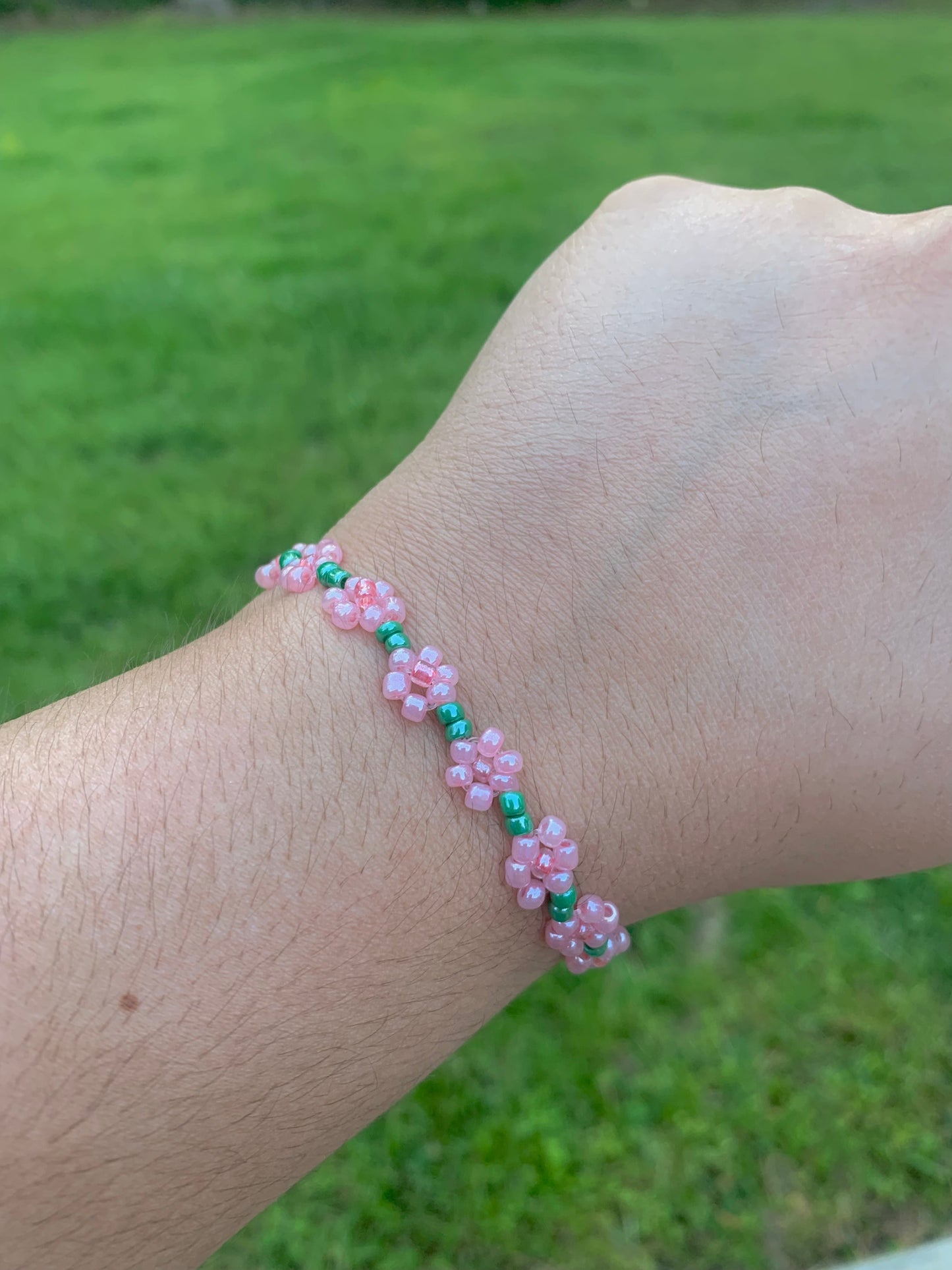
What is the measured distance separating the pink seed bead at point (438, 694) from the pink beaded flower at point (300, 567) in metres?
0.25

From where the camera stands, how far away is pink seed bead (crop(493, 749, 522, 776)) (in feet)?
3.76

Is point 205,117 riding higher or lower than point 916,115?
higher

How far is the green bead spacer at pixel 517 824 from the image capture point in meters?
1.13

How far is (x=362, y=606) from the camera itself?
1.21 metres

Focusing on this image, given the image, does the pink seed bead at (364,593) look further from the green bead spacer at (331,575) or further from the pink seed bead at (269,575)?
the pink seed bead at (269,575)

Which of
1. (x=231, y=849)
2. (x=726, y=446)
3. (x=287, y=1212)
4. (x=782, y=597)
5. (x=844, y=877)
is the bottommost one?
(x=287, y=1212)

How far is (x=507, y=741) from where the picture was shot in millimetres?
1197

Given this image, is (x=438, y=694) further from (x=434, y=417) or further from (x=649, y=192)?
(x=434, y=417)

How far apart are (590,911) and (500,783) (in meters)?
0.21

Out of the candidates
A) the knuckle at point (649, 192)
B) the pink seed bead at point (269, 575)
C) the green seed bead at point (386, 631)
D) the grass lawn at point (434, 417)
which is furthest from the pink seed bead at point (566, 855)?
the knuckle at point (649, 192)

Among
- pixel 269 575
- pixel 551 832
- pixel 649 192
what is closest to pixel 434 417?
pixel 649 192

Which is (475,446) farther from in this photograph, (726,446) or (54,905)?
(54,905)

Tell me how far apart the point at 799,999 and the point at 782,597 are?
4.58 feet

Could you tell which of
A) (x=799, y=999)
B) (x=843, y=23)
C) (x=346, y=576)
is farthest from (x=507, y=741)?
(x=843, y=23)
